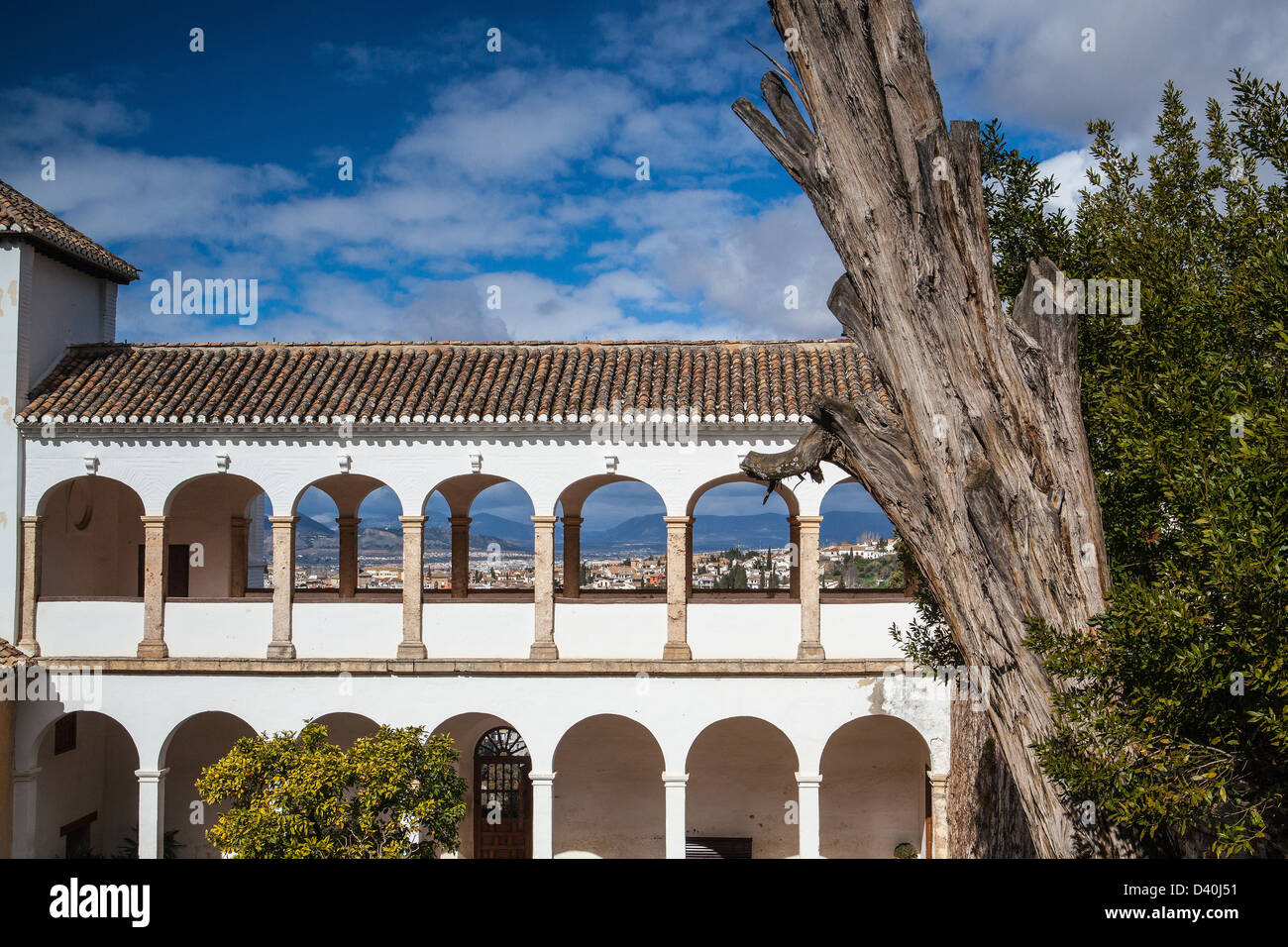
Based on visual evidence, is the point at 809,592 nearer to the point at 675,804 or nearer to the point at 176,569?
the point at 675,804

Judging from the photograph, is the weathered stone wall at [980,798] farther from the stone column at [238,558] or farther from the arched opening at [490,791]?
the stone column at [238,558]

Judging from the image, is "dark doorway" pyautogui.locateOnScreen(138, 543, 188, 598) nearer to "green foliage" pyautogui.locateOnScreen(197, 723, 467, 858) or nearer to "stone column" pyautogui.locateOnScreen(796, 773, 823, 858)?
"green foliage" pyautogui.locateOnScreen(197, 723, 467, 858)

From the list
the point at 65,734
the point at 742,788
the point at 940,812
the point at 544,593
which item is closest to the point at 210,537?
the point at 65,734

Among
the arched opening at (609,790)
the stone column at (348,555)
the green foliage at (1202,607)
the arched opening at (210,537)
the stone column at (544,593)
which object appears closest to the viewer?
the green foliage at (1202,607)

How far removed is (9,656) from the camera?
45.6ft

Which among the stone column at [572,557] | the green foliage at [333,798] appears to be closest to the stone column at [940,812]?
the green foliage at [333,798]

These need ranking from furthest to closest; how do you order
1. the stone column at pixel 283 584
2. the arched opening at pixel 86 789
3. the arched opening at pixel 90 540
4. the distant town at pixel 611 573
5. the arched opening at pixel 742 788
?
the distant town at pixel 611 573 → the arched opening at pixel 742 788 → the arched opening at pixel 90 540 → the arched opening at pixel 86 789 → the stone column at pixel 283 584

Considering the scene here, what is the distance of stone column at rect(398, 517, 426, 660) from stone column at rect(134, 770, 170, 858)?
4.03 meters

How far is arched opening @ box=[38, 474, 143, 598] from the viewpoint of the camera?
51.2ft

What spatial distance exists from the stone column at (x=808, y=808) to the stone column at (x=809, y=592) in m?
1.67

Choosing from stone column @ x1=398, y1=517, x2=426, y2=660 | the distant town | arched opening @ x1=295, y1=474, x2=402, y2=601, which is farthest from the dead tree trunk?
the distant town

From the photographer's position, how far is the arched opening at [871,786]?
51.4 ft

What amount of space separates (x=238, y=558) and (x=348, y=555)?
232 cm
